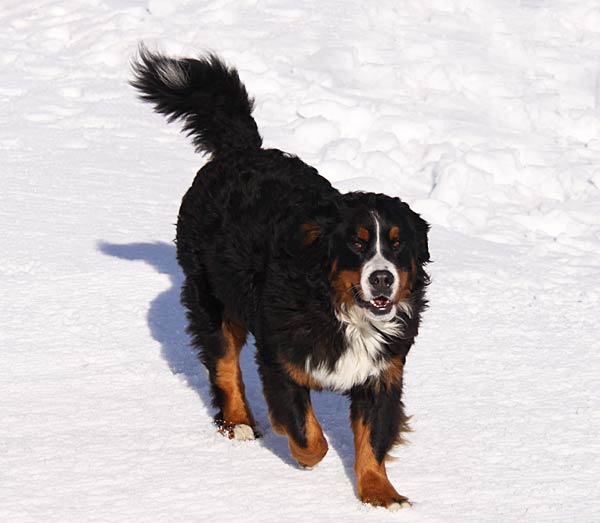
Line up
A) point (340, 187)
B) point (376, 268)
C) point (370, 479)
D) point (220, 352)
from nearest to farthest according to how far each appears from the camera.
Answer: point (376, 268) → point (370, 479) → point (220, 352) → point (340, 187)

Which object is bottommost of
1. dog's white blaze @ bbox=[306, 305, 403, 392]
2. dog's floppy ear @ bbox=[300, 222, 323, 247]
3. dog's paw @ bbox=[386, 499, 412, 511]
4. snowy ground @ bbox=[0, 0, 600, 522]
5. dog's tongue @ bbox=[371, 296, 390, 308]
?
snowy ground @ bbox=[0, 0, 600, 522]

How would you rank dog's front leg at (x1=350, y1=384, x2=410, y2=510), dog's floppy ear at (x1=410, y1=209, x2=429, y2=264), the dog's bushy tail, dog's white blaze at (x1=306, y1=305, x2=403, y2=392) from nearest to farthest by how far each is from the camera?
1. dog's front leg at (x1=350, y1=384, x2=410, y2=510)
2. dog's white blaze at (x1=306, y1=305, x2=403, y2=392)
3. dog's floppy ear at (x1=410, y1=209, x2=429, y2=264)
4. the dog's bushy tail

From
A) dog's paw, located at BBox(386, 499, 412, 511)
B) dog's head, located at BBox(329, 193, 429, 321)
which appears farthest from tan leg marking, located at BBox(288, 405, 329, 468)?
dog's head, located at BBox(329, 193, 429, 321)

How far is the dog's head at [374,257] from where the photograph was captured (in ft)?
12.4

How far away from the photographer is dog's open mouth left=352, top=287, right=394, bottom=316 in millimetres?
3818

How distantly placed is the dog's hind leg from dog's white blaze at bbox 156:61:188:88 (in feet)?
3.71

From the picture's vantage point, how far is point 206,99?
17.8ft

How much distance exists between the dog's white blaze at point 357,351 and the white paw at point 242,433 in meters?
0.67

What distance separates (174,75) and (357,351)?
7.28 feet

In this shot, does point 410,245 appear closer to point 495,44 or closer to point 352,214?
point 352,214

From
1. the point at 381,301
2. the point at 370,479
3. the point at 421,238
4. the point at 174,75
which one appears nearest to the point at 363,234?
the point at 381,301

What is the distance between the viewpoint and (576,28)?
38.4 feet

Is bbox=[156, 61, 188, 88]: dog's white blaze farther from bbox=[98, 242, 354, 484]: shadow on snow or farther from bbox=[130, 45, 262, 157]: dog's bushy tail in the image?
bbox=[98, 242, 354, 484]: shadow on snow

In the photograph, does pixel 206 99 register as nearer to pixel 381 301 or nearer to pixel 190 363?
pixel 190 363
